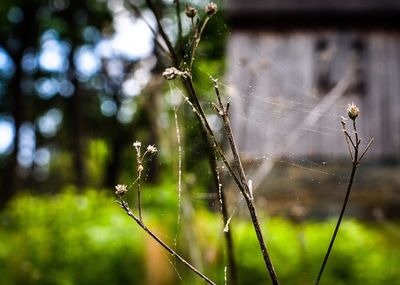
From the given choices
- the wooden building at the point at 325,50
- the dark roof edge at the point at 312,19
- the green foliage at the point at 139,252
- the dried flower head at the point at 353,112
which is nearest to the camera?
the dried flower head at the point at 353,112

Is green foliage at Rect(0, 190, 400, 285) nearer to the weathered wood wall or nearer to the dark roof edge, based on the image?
the weathered wood wall

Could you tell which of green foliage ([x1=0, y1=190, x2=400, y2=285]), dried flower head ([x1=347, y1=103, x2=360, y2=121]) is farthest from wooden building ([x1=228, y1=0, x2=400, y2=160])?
dried flower head ([x1=347, y1=103, x2=360, y2=121])

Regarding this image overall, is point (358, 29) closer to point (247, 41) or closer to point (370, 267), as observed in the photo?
point (247, 41)

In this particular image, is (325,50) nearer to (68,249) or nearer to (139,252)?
(139,252)

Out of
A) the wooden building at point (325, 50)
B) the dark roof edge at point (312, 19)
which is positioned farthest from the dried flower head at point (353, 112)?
the dark roof edge at point (312, 19)

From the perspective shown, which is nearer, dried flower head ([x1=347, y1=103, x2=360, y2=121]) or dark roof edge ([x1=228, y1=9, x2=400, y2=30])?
dried flower head ([x1=347, y1=103, x2=360, y2=121])

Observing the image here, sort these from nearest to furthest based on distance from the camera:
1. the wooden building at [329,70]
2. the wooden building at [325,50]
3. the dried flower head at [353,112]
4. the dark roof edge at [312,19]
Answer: the dried flower head at [353,112] → the wooden building at [329,70] → the wooden building at [325,50] → the dark roof edge at [312,19]

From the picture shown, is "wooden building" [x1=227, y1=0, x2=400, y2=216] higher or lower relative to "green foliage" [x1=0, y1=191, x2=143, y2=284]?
higher

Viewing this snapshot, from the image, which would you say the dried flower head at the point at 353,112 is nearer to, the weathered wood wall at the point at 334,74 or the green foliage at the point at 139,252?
the green foliage at the point at 139,252

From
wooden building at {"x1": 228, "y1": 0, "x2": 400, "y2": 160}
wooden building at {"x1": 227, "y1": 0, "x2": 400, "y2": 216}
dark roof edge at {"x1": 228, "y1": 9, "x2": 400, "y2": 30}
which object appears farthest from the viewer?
dark roof edge at {"x1": 228, "y1": 9, "x2": 400, "y2": 30}

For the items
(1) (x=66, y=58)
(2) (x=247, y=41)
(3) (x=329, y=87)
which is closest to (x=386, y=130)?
(3) (x=329, y=87)
